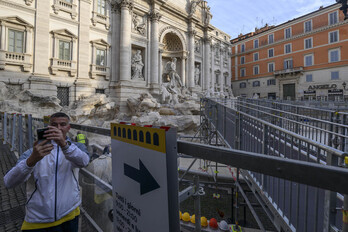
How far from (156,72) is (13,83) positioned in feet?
39.1

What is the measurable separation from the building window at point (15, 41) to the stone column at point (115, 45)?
6.78m

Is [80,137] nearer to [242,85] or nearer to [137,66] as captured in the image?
[137,66]

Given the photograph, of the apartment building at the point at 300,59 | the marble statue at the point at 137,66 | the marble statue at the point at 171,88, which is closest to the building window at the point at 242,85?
the apartment building at the point at 300,59

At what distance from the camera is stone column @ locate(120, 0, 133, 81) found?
17.3 m

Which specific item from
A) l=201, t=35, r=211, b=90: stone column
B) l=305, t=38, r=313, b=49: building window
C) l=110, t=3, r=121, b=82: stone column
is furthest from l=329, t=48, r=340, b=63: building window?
l=110, t=3, r=121, b=82: stone column

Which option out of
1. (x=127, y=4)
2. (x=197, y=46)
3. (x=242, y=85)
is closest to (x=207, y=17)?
(x=197, y=46)

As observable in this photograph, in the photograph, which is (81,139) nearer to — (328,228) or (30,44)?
(328,228)

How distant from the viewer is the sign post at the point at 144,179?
1109 millimetres

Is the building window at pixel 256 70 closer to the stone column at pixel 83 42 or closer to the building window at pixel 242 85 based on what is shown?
the building window at pixel 242 85

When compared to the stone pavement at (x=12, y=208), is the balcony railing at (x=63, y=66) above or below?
above

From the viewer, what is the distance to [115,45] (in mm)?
17984

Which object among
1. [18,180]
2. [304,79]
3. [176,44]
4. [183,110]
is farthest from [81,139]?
[304,79]

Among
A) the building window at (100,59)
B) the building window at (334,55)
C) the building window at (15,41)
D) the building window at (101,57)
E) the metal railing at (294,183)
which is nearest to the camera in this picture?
the metal railing at (294,183)

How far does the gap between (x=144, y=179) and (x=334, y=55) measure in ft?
120
